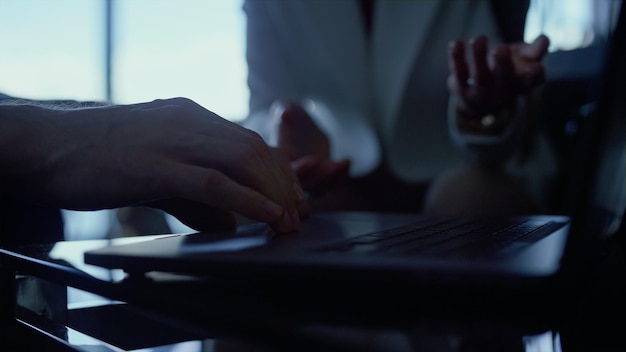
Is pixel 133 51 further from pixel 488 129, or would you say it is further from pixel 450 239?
pixel 450 239

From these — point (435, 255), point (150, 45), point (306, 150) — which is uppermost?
point (150, 45)

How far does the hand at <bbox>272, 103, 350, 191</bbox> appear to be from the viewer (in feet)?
2.18

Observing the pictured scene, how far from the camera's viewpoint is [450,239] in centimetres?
31

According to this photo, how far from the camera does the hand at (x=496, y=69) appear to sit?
0.65 m

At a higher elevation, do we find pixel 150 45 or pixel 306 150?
pixel 150 45

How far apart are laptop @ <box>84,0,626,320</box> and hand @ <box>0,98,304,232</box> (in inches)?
1.1

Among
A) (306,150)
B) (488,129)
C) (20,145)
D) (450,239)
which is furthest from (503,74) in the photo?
(20,145)

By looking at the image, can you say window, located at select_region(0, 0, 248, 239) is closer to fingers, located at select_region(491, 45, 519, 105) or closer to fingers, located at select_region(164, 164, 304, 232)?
fingers, located at select_region(164, 164, 304, 232)

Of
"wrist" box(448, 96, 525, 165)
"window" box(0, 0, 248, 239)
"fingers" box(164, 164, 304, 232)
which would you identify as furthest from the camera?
"wrist" box(448, 96, 525, 165)

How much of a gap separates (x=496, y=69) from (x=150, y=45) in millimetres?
470

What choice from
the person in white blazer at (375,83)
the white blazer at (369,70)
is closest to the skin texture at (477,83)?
the person in white blazer at (375,83)

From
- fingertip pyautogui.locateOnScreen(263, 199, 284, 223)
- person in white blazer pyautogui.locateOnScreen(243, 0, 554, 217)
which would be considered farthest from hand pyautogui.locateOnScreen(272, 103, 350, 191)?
fingertip pyautogui.locateOnScreen(263, 199, 284, 223)

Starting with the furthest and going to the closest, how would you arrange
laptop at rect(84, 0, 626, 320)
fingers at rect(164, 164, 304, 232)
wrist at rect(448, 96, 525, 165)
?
wrist at rect(448, 96, 525, 165) → fingers at rect(164, 164, 304, 232) → laptop at rect(84, 0, 626, 320)

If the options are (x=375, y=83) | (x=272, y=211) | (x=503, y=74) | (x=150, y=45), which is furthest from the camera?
(x=375, y=83)
